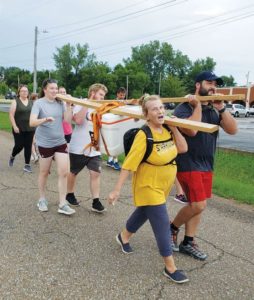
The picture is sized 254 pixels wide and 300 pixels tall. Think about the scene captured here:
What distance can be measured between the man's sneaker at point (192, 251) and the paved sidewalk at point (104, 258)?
61 millimetres

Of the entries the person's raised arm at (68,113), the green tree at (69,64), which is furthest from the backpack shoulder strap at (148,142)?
the green tree at (69,64)

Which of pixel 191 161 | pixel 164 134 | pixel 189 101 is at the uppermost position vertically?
pixel 189 101

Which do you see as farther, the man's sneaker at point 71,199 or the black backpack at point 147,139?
the man's sneaker at point 71,199

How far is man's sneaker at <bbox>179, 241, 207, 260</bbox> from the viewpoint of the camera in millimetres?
3984

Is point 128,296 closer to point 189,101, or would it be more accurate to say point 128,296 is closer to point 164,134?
point 164,134

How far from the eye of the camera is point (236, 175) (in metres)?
8.61

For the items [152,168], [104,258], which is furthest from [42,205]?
[152,168]

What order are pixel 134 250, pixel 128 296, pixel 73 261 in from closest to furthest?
1. pixel 128 296
2. pixel 73 261
3. pixel 134 250

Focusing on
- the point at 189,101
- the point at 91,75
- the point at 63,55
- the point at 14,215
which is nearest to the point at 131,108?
the point at 189,101

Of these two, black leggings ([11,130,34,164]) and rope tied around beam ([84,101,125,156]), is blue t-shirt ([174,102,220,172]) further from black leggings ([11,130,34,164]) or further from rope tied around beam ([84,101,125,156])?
black leggings ([11,130,34,164])

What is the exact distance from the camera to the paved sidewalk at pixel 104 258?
332 cm

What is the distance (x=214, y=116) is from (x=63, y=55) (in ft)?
315

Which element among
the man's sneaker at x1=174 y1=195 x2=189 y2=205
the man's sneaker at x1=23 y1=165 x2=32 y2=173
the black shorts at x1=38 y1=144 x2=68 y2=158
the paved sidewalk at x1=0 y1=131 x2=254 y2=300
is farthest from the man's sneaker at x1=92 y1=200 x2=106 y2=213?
the man's sneaker at x1=23 y1=165 x2=32 y2=173

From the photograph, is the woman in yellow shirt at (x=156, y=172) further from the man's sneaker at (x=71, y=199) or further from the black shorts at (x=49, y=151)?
the man's sneaker at (x=71, y=199)
